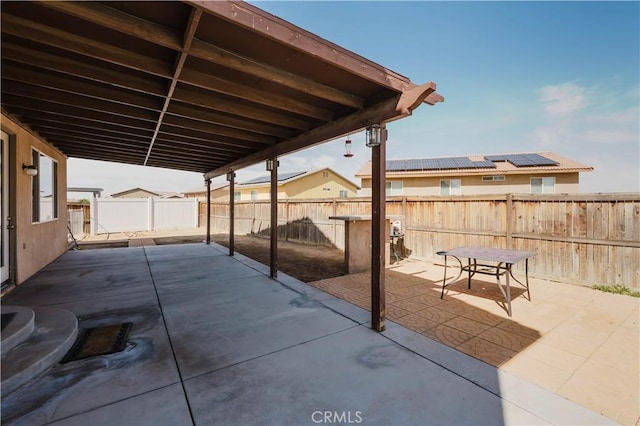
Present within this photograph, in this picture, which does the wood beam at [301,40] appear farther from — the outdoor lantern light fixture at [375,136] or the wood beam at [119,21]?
the wood beam at [119,21]

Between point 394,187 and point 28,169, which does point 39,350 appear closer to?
point 28,169

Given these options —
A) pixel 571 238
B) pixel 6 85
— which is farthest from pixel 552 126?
pixel 6 85

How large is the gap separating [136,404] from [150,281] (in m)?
3.83

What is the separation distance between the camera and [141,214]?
50.3 ft

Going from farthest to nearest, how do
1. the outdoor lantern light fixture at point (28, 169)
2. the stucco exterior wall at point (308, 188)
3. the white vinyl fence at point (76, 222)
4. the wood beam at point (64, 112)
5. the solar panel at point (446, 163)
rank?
the stucco exterior wall at point (308, 188) → the solar panel at point (446, 163) → the white vinyl fence at point (76, 222) → the outdoor lantern light fixture at point (28, 169) → the wood beam at point (64, 112)

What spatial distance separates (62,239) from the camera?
8.05 metres

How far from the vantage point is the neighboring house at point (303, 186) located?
20.4 m

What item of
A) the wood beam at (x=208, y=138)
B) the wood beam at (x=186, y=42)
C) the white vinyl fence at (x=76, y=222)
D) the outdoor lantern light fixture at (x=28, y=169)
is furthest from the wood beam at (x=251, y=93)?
the white vinyl fence at (x=76, y=222)

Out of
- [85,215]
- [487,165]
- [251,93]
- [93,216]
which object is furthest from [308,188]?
[251,93]

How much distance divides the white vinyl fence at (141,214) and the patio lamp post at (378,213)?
15.8m

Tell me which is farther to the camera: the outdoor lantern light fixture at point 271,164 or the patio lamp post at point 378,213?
the outdoor lantern light fixture at point 271,164

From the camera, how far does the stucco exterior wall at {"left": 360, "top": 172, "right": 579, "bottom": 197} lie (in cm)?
1377

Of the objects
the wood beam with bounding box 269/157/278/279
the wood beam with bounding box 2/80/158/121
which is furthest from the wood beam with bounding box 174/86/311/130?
the wood beam with bounding box 269/157/278/279

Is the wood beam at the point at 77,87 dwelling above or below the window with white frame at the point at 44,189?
above
